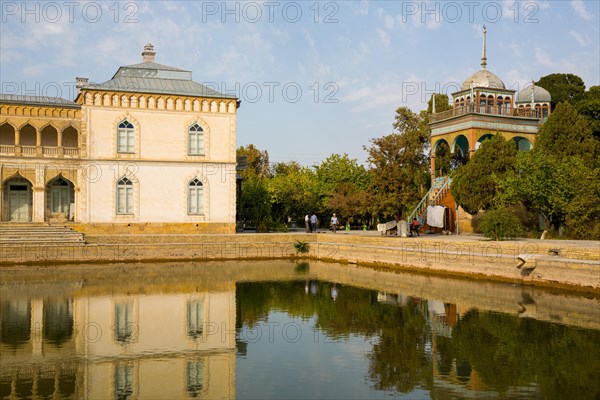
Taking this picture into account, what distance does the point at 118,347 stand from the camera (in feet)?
40.9

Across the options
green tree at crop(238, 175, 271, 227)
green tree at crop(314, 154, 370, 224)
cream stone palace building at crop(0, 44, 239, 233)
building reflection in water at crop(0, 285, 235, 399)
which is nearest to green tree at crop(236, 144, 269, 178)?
green tree at crop(314, 154, 370, 224)

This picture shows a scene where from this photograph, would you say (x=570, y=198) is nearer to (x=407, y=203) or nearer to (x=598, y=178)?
(x=598, y=178)

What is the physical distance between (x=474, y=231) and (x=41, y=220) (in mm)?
20905

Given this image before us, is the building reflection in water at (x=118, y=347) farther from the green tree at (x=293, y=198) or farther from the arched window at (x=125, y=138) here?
the green tree at (x=293, y=198)

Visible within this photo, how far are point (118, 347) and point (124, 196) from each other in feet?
62.4

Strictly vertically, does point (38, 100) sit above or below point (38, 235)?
above

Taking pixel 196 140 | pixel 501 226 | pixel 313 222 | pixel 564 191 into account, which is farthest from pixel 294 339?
pixel 196 140

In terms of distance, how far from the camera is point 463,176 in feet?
91.8

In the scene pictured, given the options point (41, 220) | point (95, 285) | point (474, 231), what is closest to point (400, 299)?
point (95, 285)

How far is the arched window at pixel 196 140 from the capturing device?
105 ft

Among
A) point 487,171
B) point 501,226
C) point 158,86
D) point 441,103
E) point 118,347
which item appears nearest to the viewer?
point 118,347

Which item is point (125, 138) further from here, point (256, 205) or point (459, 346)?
point (459, 346)

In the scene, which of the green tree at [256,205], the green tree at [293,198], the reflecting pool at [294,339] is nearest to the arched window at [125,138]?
the green tree at [256,205]

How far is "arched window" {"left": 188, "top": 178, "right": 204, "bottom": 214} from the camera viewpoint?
31703mm
